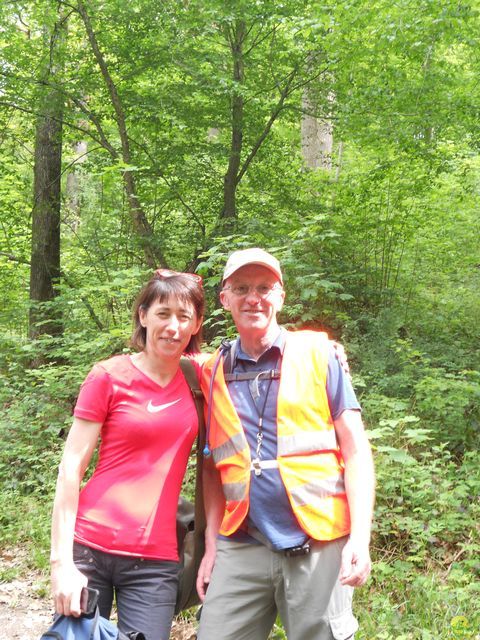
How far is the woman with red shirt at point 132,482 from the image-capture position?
2.43 meters

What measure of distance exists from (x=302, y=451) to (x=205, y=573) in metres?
0.79

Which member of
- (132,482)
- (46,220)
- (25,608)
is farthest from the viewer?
(46,220)

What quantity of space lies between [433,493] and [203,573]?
2.70 m

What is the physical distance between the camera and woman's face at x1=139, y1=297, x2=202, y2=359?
105 inches

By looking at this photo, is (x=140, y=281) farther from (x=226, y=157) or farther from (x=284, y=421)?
(x=284, y=421)

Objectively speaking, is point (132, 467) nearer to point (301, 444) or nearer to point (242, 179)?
point (301, 444)

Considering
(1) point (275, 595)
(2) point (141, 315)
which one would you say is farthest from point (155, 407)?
(1) point (275, 595)

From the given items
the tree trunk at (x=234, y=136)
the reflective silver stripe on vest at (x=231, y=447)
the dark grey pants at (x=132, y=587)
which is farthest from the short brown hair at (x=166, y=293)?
the tree trunk at (x=234, y=136)

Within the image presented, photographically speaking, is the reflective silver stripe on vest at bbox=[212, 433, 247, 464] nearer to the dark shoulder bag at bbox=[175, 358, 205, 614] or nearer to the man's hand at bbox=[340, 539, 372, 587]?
the dark shoulder bag at bbox=[175, 358, 205, 614]

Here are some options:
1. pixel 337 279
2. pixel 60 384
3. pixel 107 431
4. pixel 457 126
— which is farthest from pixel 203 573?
pixel 457 126

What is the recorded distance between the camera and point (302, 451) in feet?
7.71

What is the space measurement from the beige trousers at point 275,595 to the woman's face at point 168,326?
868 millimetres

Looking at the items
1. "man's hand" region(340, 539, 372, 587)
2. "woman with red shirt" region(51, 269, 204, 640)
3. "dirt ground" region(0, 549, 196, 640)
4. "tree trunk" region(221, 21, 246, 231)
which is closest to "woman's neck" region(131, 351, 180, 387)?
"woman with red shirt" region(51, 269, 204, 640)

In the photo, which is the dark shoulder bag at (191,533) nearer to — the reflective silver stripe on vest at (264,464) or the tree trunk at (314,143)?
the reflective silver stripe on vest at (264,464)
